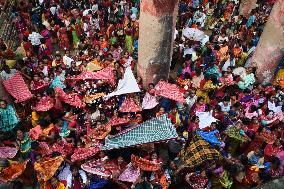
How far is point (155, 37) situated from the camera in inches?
356

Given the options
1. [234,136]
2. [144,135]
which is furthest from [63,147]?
[234,136]

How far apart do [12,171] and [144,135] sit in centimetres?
291

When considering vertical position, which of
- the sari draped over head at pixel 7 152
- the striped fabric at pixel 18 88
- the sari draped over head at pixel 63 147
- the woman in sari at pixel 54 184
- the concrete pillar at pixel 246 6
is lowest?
the woman in sari at pixel 54 184

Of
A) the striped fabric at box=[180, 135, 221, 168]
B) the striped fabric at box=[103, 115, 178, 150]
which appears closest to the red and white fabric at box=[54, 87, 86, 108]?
the striped fabric at box=[103, 115, 178, 150]

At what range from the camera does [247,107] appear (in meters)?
9.19

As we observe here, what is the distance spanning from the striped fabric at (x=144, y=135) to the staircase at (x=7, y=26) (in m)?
6.92

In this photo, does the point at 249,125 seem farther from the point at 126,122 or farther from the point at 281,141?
the point at 126,122

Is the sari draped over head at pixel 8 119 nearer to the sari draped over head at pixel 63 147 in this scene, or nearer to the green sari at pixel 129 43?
the sari draped over head at pixel 63 147

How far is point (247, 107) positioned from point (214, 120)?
1.37 metres

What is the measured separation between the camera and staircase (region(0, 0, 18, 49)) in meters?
12.3

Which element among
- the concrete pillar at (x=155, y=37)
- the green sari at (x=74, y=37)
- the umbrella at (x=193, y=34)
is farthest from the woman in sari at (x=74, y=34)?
the umbrella at (x=193, y=34)

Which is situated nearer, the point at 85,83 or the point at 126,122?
the point at 126,122

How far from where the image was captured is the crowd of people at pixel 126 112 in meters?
7.30

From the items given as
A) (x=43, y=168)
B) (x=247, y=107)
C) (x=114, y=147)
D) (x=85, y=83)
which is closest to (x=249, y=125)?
(x=247, y=107)
